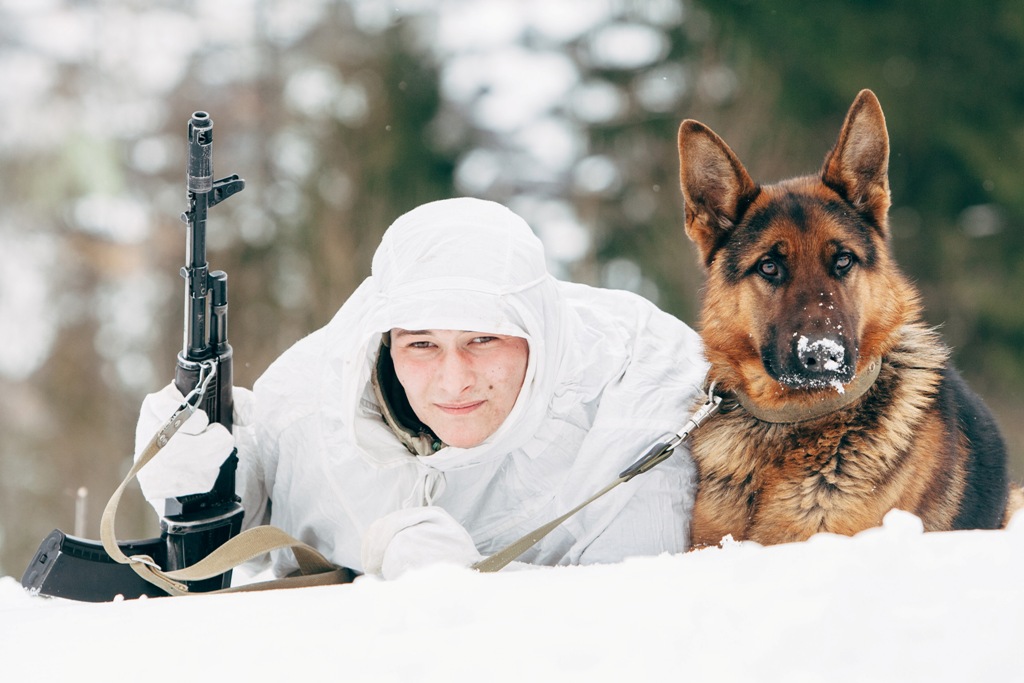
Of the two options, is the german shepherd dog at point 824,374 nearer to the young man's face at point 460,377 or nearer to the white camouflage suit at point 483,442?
the white camouflage suit at point 483,442

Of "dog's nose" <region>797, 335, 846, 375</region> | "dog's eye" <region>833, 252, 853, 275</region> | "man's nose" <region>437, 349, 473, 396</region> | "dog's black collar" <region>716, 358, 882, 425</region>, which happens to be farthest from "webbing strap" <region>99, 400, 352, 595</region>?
"dog's eye" <region>833, 252, 853, 275</region>

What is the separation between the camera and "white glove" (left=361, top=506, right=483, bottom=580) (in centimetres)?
290

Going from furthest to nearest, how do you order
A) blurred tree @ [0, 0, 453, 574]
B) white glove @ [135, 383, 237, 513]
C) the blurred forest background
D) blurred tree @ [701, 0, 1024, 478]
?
blurred tree @ [0, 0, 453, 574] → the blurred forest background → blurred tree @ [701, 0, 1024, 478] → white glove @ [135, 383, 237, 513]

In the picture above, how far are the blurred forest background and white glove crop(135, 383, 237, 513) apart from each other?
356 inches

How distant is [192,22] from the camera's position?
43.0 feet

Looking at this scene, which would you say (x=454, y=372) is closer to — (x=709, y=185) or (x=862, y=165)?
(x=709, y=185)

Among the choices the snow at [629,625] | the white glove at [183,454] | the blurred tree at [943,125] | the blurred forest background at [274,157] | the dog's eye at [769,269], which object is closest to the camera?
the snow at [629,625]

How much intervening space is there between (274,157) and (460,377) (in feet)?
35.0

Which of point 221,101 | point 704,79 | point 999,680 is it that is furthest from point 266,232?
point 999,680

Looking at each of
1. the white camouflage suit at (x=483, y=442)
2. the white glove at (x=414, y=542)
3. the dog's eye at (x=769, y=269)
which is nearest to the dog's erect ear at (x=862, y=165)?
the dog's eye at (x=769, y=269)

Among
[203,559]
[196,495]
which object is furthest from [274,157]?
[203,559]

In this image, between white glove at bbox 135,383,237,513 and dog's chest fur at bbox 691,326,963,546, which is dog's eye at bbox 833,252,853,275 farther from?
white glove at bbox 135,383,237,513

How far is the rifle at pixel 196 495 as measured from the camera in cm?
312

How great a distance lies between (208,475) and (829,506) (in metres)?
1.91
